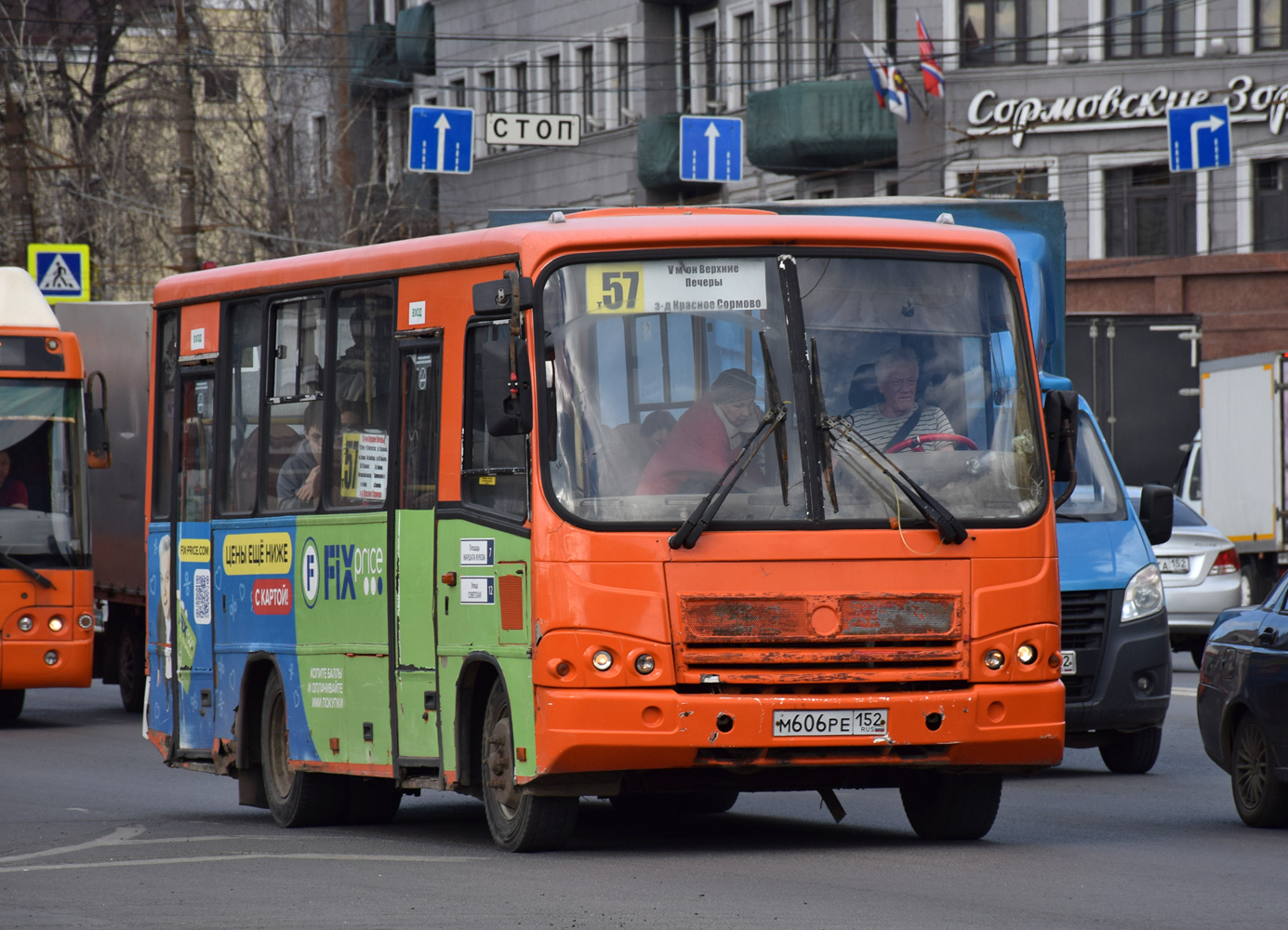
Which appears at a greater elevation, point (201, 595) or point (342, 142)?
point (342, 142)

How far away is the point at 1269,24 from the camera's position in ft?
138

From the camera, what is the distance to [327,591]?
12305 mm

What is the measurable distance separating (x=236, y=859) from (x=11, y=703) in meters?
11.9

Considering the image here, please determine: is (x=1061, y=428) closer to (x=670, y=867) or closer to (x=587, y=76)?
(x=670, y=867)

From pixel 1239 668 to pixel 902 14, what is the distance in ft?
106

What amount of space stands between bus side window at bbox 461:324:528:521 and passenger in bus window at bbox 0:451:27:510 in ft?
34.0

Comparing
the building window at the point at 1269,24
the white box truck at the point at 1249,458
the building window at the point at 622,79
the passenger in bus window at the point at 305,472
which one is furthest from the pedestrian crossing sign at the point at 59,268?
the building window at the point at 1269,24

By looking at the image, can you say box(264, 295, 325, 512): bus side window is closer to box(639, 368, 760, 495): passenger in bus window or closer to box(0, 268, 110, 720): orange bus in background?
box(639, 368, 760, 495): passenger in bus window

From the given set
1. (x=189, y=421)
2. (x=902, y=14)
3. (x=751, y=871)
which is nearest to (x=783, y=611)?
(x=751, y=871)

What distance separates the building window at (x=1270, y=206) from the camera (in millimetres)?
42156

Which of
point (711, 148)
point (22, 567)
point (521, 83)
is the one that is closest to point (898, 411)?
point (22, 567)

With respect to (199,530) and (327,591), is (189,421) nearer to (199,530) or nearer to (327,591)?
(199,530)

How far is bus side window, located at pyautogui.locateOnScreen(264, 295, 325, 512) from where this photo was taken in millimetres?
12570

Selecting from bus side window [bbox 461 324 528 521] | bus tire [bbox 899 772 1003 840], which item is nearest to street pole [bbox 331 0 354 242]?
bus side window [bbox 461 324 528 521]
